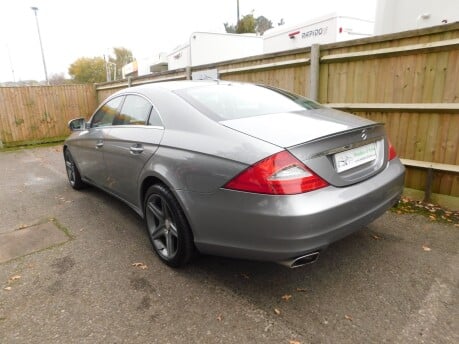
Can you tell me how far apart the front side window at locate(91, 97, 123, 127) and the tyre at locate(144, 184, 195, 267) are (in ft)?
4.47

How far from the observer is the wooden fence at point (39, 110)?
10.3 metres

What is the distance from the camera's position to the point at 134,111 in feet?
10.8

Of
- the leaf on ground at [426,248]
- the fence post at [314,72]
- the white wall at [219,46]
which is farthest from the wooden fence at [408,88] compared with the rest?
the white wall at [219,46]

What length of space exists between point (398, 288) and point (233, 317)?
122 cm

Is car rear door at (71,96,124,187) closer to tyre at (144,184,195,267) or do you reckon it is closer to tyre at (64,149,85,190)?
tyre at (64,149,85,190)

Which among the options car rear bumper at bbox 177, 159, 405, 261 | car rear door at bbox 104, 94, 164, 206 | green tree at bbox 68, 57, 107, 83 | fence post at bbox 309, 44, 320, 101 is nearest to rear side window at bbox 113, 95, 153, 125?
car rear door at bbox 104, 94, 164, 206

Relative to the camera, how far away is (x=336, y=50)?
4.40m

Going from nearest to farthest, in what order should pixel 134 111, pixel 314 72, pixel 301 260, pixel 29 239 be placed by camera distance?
pixel 301 260 < pixel 134 111 < pixel 29 239 < pixel 314 72

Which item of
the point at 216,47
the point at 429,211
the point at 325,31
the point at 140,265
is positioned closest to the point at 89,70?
the point at 216,47

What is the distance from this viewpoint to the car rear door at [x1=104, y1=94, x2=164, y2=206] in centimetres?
282

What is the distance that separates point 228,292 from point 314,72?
3393 millimetres

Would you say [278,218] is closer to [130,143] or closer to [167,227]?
[167,227]

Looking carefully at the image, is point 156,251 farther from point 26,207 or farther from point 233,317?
point 26,207

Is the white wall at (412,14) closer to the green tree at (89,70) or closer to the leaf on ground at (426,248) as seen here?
the leaf on ground at (426,248)
